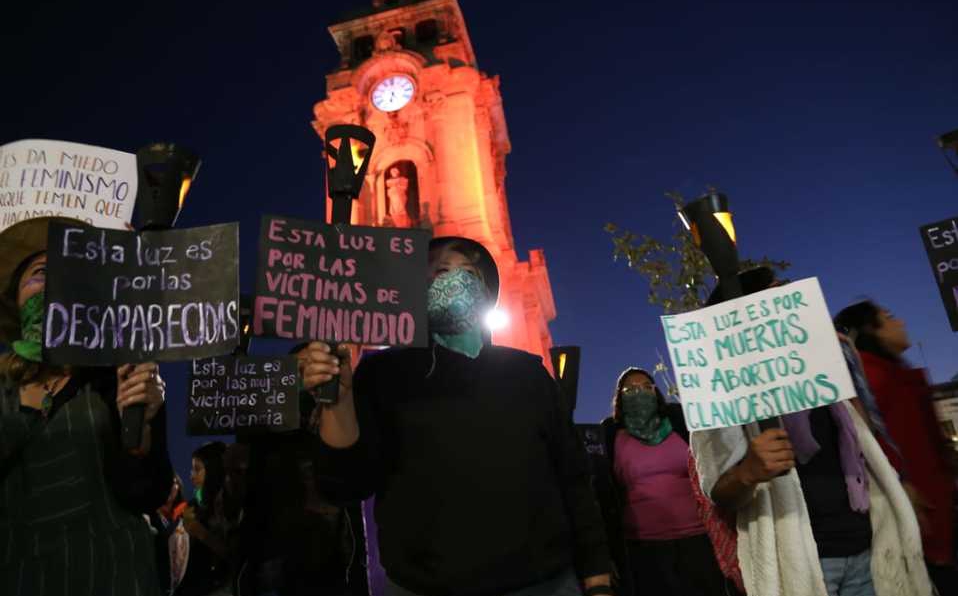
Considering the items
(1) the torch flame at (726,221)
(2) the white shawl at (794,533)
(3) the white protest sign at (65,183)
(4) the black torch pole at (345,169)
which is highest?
(3) the white protest sign at (65,183)

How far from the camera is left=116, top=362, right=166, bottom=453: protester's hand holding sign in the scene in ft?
6.97

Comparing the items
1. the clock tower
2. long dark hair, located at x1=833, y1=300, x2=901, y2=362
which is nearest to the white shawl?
long dark hair, located at x1=833, y1=300, x2=901, y2=362

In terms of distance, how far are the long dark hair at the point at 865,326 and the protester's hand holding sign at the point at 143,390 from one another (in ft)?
13.1

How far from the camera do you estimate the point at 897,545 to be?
9.14 feet

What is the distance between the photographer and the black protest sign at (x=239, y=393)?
4676 millimetres

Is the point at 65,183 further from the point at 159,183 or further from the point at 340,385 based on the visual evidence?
the point at 340,385

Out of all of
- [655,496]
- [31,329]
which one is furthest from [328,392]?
[655,496]

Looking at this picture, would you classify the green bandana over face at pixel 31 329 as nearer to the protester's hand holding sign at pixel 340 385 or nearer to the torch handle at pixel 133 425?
the torch handle at pixel 133 425

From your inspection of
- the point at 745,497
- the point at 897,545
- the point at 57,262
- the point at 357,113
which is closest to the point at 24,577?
the point at 57,262

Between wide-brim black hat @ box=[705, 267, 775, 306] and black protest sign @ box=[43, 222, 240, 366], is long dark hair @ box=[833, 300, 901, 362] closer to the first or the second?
wide-brim black hat @ box=[705, 267, 775, 306]

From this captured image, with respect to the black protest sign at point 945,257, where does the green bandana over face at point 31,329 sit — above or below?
below

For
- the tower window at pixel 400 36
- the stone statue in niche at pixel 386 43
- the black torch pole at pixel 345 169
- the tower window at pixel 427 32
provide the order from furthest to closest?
the tower window at pixel 427 32 → the tower window at pixel 400 36 → the stone statue in niche at pixel 386 43 → the black torch pole at pixel 345 169

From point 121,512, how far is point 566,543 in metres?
1.67

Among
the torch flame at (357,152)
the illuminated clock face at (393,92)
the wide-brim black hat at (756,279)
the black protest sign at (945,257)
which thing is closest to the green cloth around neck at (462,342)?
the torch flame at (357,152)
